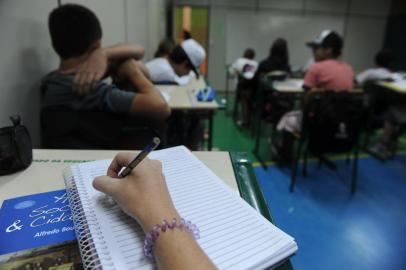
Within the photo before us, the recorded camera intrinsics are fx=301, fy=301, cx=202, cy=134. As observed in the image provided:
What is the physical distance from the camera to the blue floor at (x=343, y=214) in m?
1.82

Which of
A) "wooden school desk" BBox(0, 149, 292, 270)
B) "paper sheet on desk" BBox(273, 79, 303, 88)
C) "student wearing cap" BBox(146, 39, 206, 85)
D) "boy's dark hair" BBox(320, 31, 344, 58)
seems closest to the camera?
"wooden school desk" BBox(0, 149, 292, 270)

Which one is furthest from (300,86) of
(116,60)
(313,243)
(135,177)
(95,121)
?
(135,177)

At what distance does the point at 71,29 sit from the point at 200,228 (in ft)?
3.48

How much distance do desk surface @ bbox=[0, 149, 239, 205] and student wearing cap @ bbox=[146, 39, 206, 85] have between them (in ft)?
5.76

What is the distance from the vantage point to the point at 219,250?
49 cm

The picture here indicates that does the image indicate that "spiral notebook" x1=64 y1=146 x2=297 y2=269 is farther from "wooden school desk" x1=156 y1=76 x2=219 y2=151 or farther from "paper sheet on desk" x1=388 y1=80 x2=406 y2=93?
"paper sheet on desk" x1=388 y1=80 x2=406 y2=93

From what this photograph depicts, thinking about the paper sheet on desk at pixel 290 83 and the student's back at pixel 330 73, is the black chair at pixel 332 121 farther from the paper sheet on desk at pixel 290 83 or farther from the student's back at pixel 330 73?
A: the paper sheet on desk at pixel 290 83

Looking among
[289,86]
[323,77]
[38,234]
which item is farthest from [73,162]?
[289,86]

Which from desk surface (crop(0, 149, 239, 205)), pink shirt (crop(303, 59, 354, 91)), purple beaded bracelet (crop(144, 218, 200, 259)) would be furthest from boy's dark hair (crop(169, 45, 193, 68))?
purple beaded bracelet (crop(144, 218, 200, 259))

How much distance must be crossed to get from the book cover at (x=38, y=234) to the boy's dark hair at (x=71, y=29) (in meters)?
0.79

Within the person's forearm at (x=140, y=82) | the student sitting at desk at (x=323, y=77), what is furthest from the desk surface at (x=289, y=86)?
the person's forearm at (x=140, y=82)

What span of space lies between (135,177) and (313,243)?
1728 millimetres

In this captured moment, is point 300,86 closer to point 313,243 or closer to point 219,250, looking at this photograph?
point 313,243

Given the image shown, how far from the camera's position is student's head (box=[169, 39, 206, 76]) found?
8.91 feet
